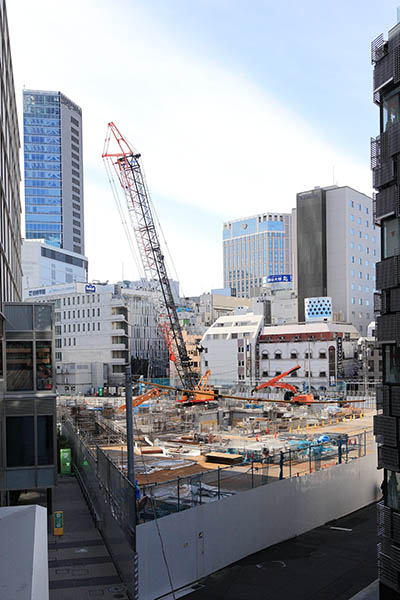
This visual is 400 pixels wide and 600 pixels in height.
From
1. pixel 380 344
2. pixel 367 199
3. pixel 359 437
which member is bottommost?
pixel 359 437

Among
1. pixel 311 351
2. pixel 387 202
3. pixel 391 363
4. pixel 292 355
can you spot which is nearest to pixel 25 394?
pixel 391 363

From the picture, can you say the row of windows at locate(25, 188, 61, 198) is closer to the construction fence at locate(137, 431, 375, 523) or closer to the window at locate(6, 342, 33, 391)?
the construction fence at locate(137, 431, 375, 523)

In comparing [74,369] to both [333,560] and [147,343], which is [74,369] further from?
[333,560]

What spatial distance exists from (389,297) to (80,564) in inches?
534

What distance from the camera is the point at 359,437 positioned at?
30.3 m

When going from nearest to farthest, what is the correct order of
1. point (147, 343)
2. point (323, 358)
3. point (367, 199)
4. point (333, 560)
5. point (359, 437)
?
point (333, 560), point (359, 437), point (323, 358), point (367, 199), point (147, 343)

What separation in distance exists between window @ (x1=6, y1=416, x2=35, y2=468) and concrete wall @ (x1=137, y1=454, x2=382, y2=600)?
8248mm

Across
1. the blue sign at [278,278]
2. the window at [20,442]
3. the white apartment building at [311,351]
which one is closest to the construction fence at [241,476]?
the window at [20,442]

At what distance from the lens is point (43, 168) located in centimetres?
18450

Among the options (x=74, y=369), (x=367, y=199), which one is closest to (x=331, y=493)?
(x=74, y=369)

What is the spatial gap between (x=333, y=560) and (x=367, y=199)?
112 m

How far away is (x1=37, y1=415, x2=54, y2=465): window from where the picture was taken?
23812 millimetres

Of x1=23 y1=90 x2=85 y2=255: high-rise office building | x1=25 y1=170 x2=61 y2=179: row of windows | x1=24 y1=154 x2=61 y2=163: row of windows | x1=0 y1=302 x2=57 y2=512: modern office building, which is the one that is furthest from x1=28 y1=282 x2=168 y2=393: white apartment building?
x1=0 y1=302 x2=57 y2=512: modern office building

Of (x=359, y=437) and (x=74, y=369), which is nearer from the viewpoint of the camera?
(x=359, y=437)
